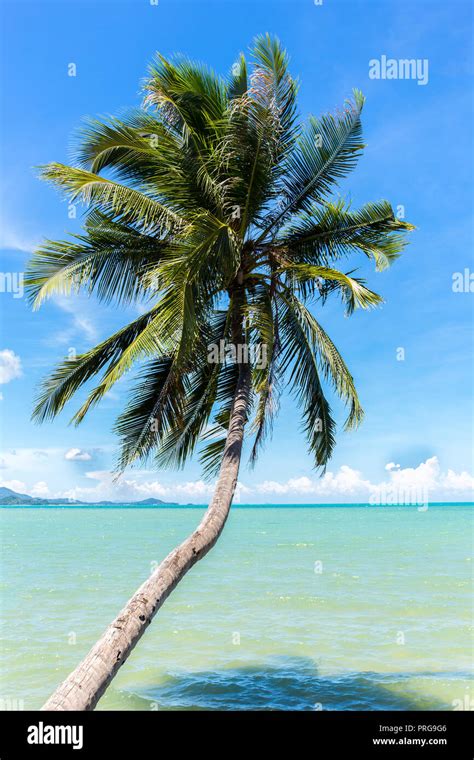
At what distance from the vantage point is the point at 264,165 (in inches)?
327

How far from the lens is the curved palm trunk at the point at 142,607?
458 centimetres

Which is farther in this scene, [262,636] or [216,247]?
[262,636]

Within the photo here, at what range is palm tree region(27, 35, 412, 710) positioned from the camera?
800 centimetres

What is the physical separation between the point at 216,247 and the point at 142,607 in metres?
4.10

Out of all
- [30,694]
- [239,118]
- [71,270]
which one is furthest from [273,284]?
[30,694]

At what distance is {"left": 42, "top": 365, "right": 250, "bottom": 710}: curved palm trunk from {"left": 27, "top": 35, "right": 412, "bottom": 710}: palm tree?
8cm

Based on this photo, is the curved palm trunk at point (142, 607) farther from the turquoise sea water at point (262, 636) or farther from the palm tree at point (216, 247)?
the turquoise sea water at point (262, 636)

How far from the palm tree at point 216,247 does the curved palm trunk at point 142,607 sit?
8 centimetres

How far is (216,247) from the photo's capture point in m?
7.28

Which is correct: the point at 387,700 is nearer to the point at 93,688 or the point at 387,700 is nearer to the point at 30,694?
the point at 30,694
